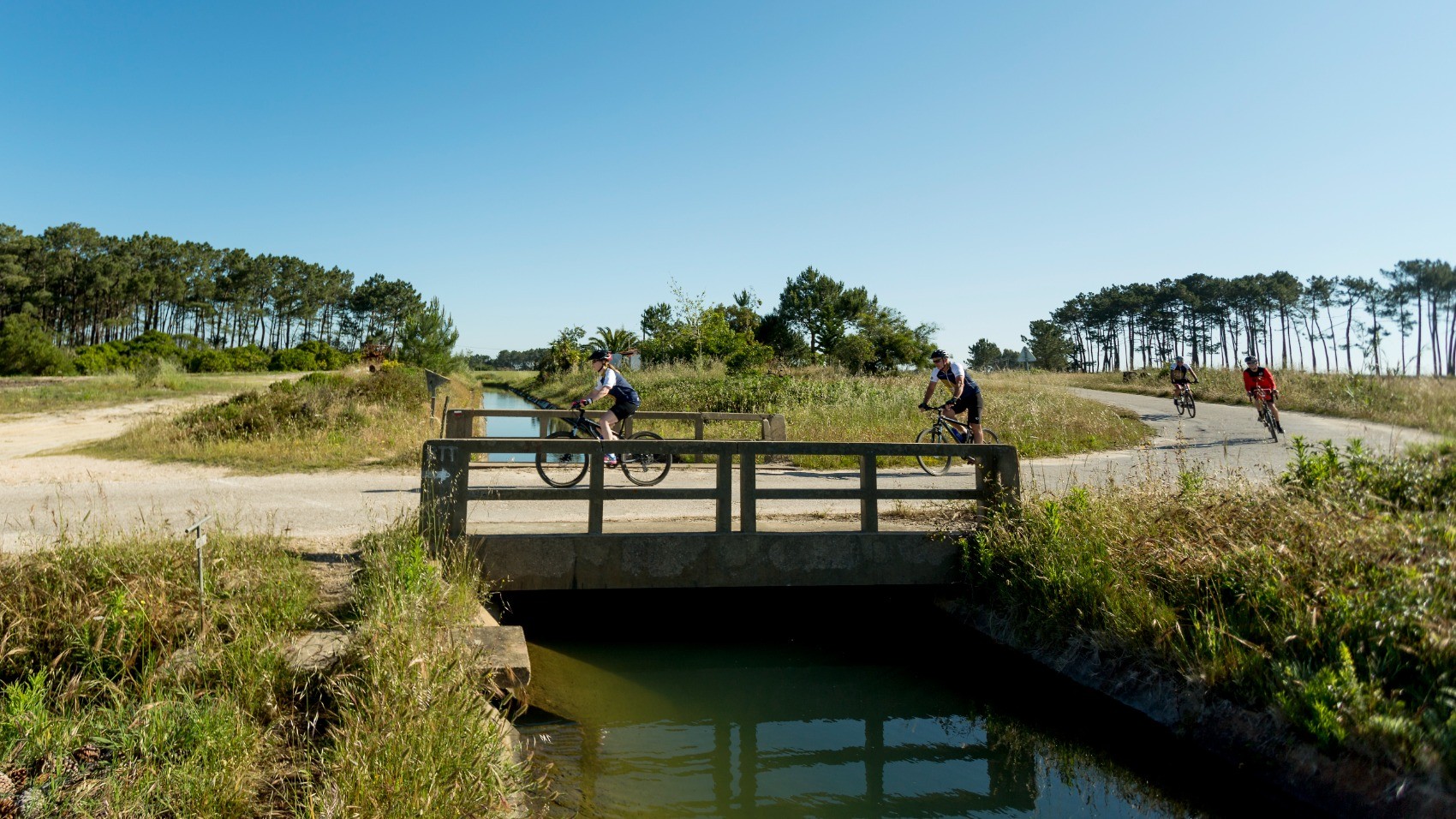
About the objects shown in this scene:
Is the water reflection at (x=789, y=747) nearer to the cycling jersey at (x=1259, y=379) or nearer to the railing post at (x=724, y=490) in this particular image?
the railing post at (x=724, y=490)

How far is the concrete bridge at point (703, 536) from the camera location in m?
7.55

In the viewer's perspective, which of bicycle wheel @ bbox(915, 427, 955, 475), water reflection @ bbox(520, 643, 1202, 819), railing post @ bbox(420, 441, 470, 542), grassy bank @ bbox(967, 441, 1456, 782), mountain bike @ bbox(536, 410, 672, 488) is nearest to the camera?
grassy bank @ bbox(967, 441, 1456, 782)

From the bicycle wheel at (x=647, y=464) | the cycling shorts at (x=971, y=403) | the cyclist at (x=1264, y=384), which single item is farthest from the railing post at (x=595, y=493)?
the cyclist at (x=1264, y=384)

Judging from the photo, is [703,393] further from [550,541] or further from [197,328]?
[197,328]

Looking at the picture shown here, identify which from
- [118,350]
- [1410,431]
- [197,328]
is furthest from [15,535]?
[197,328]

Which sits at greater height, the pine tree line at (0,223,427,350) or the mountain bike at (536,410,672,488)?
the pine tree line at (0,223,427,350)

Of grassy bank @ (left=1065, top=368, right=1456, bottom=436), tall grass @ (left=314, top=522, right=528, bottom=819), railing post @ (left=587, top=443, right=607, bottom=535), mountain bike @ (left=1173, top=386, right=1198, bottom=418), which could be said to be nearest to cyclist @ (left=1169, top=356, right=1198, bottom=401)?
mountain bike @ (left=1173, top=386, right=1198, bottom=418)

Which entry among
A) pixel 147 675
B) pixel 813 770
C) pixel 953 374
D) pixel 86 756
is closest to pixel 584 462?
pixel 953 374

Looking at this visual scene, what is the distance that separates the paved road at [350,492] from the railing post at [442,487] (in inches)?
12.4

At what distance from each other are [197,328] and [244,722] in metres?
96.6

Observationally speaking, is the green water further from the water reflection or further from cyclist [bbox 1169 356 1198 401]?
cyclist [bbox 1169 356 1198 401]

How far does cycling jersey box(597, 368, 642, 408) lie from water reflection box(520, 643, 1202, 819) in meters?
4.37

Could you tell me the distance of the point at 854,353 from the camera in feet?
170

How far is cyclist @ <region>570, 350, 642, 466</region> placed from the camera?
1159 cm
